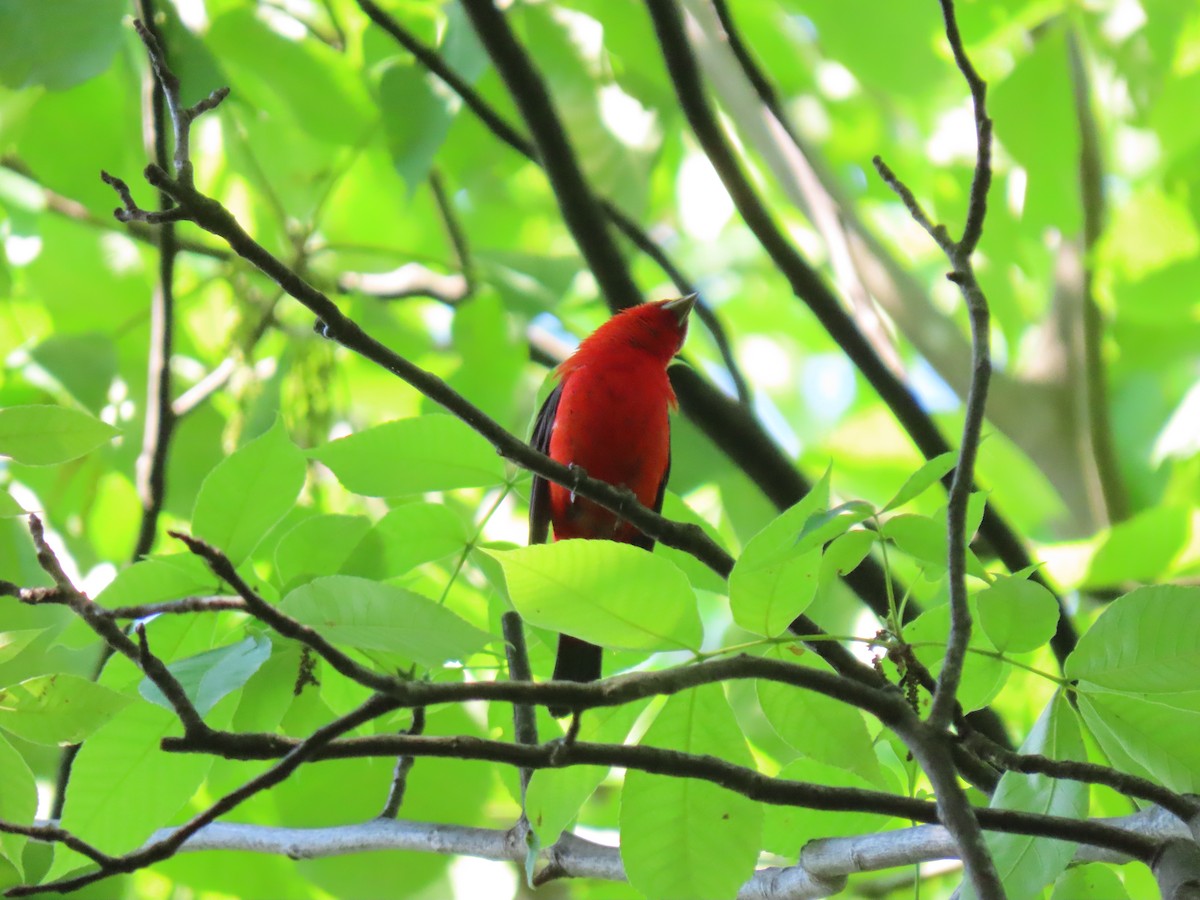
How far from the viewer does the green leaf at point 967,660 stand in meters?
1.78

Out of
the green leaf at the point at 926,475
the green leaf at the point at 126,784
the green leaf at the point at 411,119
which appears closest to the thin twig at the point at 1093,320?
the green leaf at the point at 411,119

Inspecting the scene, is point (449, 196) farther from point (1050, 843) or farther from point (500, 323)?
point (1050, 843)

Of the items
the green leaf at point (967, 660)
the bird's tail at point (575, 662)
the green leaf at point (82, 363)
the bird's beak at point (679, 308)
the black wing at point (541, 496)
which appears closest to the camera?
the green leaf at point (967, 660)

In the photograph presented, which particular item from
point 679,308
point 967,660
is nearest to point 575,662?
point 967,660

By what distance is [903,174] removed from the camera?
5977 millimetres

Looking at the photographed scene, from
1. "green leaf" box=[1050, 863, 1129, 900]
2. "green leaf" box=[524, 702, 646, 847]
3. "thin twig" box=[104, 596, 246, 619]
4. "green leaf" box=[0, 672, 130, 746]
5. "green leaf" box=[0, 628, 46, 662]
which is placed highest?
"green leaf" box=[0, 628, 46, 662]

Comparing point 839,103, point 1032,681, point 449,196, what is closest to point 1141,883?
point 1032,681

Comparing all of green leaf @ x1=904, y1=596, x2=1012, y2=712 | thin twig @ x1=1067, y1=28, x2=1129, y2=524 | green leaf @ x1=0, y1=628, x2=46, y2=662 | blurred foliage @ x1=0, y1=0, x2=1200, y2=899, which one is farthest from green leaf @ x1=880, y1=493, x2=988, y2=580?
thin twig @ x1=1067, y1=28, x2=1129, y2=524

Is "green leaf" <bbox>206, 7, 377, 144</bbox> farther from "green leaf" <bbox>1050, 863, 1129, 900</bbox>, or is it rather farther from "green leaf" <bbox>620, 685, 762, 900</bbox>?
"green leaf" <bbox>1050, 863, 1129, 900</bbox>

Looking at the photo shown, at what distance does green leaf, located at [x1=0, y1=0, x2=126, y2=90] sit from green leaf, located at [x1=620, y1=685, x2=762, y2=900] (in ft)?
6.82

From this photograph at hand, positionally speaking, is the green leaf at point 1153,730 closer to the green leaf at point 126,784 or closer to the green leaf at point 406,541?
the green leaf at point 406,541

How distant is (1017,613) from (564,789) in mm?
669

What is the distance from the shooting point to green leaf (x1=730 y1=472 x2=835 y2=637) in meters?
1.45

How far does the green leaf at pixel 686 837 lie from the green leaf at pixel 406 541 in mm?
686
